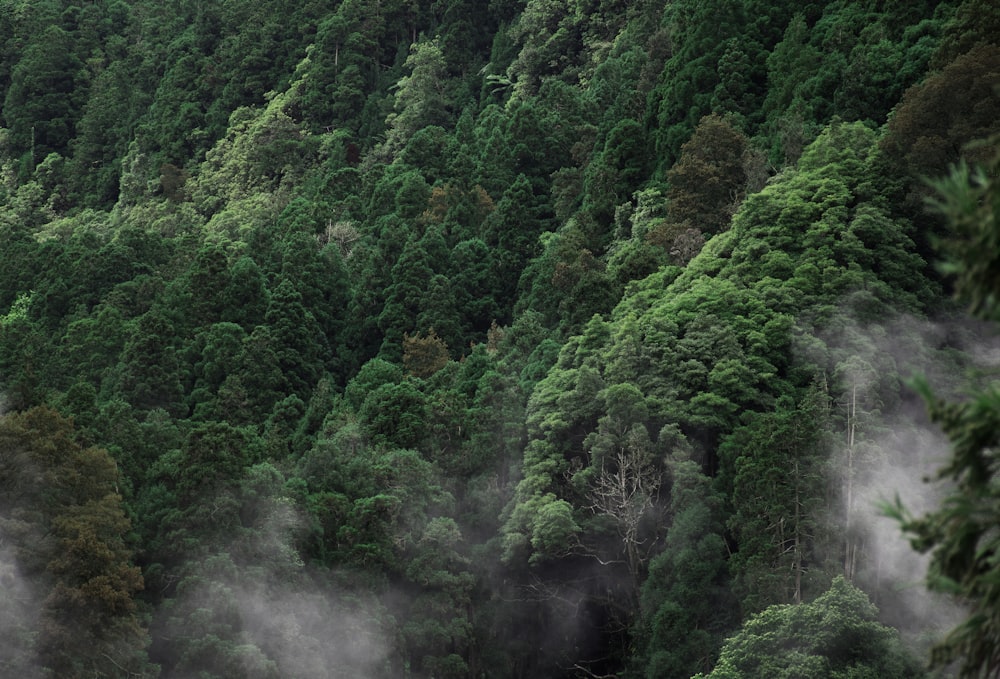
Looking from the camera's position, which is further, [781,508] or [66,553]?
[781,508]

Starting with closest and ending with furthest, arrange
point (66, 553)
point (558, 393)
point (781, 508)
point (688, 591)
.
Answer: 1. point (66, 553)
2. point (781, 508)
3. point (688, 591)
4. point (558, 393)

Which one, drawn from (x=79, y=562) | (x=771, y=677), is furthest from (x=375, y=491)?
(x=771, y=677)

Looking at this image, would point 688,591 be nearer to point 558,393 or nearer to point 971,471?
point 558,393

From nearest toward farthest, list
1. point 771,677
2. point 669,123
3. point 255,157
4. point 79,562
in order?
point 771,677 → point 79,562 → point 669,123 → point 255,157

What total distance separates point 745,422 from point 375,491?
10398 millimetres

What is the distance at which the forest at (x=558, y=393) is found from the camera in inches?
1339

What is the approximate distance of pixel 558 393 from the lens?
41.9 metres

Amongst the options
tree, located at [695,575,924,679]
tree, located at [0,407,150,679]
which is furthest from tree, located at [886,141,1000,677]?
tree, located at [0,407,150,679]

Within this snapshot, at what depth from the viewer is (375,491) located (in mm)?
41344

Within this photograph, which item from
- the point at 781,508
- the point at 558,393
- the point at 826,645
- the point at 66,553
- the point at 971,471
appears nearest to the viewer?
the point at 971,471

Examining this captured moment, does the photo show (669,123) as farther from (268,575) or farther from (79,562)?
(79,562)

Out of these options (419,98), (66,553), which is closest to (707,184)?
(66,553)

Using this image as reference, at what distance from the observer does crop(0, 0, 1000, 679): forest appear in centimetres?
3400

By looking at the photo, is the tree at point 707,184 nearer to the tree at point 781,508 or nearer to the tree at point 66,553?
the tree at point 781,508
